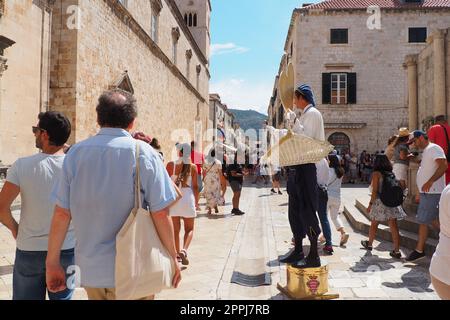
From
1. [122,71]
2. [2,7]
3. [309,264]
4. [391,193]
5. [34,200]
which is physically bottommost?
[309,264]

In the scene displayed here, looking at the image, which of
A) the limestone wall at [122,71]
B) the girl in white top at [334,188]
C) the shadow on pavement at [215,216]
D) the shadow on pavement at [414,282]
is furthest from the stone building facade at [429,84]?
the limestone wall at [122,71]

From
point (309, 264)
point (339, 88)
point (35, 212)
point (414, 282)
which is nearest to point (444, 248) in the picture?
point (309, 264)

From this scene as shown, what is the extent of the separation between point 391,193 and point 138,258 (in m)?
4.85

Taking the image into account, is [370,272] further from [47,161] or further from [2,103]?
[2,103]

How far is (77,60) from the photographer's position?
11.4 meters

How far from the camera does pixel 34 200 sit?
269cm

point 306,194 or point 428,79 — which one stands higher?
point 428,79

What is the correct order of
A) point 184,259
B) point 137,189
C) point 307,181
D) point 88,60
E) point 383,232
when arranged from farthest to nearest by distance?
point 88,60
point 383,232
point 184,259
point 307,181
point 137,189

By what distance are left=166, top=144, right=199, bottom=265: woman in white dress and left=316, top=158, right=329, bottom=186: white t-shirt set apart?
6.52 ft

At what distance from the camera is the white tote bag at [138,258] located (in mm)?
1988

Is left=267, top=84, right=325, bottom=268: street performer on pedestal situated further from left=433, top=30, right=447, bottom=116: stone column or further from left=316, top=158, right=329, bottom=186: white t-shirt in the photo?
left=433, top=30, right=447, bottom=116: stone column

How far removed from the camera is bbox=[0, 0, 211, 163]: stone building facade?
9.94 metres

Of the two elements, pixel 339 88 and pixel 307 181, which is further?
pixel 339 88

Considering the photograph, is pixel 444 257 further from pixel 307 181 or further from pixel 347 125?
pixel 347 125
